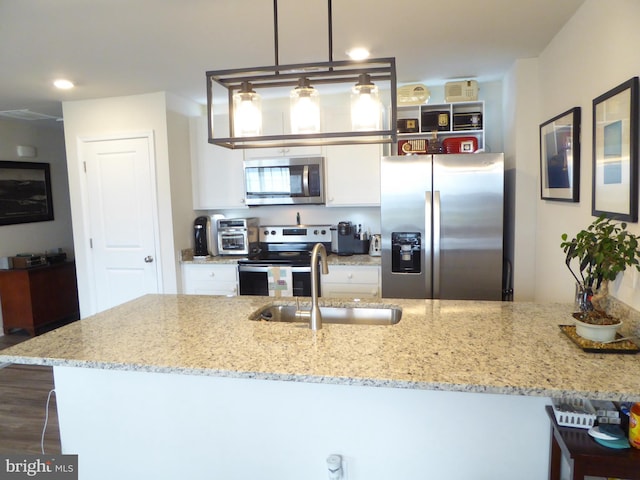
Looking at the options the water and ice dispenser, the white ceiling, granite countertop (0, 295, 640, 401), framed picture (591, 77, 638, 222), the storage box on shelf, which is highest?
the white ceiling

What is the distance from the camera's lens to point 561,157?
2.56 metres

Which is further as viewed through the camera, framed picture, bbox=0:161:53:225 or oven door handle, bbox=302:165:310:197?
framed picture, bbox=0:161:53:225

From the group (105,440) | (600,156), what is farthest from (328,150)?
(105,440)

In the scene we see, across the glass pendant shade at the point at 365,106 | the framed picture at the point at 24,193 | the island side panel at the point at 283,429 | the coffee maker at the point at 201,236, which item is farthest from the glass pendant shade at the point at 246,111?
the framed picture at the point at 24,193

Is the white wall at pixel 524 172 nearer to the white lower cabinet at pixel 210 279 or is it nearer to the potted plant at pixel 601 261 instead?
the potted plant at pixel 601 261

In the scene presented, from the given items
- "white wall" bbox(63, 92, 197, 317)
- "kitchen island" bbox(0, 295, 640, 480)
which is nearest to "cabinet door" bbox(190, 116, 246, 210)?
"white wall" bbox(63, 92, 197, 317)

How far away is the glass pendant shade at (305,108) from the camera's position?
1645mm

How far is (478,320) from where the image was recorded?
1.88 metres

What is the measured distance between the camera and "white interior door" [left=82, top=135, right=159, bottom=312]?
12.8 ft

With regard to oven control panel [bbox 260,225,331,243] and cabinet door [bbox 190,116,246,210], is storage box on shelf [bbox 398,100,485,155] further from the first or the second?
cabinet door [bbox 190,116,246,210]

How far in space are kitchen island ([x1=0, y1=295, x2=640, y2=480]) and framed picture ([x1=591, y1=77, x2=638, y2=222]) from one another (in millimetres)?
530

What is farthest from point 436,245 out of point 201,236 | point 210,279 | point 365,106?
point 201,236

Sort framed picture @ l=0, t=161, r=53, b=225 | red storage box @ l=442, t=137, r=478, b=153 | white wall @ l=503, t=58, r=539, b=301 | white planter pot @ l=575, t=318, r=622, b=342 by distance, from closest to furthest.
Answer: white planter pot @ l=575, t=318, r=622, b=342
white wall @ l=503, t=58, r=539, b=301
red storage box @ l=442, t=137, r=478, b=153
framed picture @ l=0, t=161, r=53, b=225

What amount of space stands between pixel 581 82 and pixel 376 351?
6.14 ft
